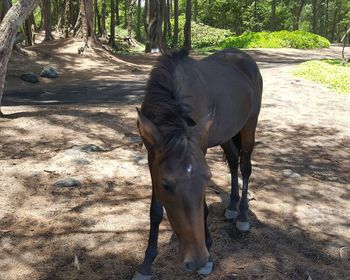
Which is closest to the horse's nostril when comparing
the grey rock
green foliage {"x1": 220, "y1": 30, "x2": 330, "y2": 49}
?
the grey rock

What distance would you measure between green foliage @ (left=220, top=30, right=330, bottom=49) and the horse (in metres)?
28.2

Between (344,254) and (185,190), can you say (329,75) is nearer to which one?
(344,254)

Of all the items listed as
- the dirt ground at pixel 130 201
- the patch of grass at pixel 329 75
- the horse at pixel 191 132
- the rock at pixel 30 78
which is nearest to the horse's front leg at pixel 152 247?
the horse at pixel 191 132

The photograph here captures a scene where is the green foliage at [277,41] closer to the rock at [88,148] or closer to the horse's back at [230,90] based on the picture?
the rock at [88,148]

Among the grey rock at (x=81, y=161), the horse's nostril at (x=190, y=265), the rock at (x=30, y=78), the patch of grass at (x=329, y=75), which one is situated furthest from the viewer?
the rock at (x=30, y=78)

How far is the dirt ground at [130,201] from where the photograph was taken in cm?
380

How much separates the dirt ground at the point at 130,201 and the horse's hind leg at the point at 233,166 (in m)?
0.20

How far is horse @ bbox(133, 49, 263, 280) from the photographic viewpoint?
247 cm

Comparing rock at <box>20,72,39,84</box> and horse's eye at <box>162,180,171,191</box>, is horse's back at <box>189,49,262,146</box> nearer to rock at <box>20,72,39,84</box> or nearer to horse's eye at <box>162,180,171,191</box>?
horse's eye at <box>162,180,171,191</box>

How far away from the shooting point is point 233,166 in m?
5.05

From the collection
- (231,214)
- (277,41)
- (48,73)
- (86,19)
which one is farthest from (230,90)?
(277,41)

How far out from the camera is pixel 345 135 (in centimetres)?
894

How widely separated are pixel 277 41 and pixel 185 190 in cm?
3225

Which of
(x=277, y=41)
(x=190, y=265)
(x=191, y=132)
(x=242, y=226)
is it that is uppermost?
(x=191, y=132)
